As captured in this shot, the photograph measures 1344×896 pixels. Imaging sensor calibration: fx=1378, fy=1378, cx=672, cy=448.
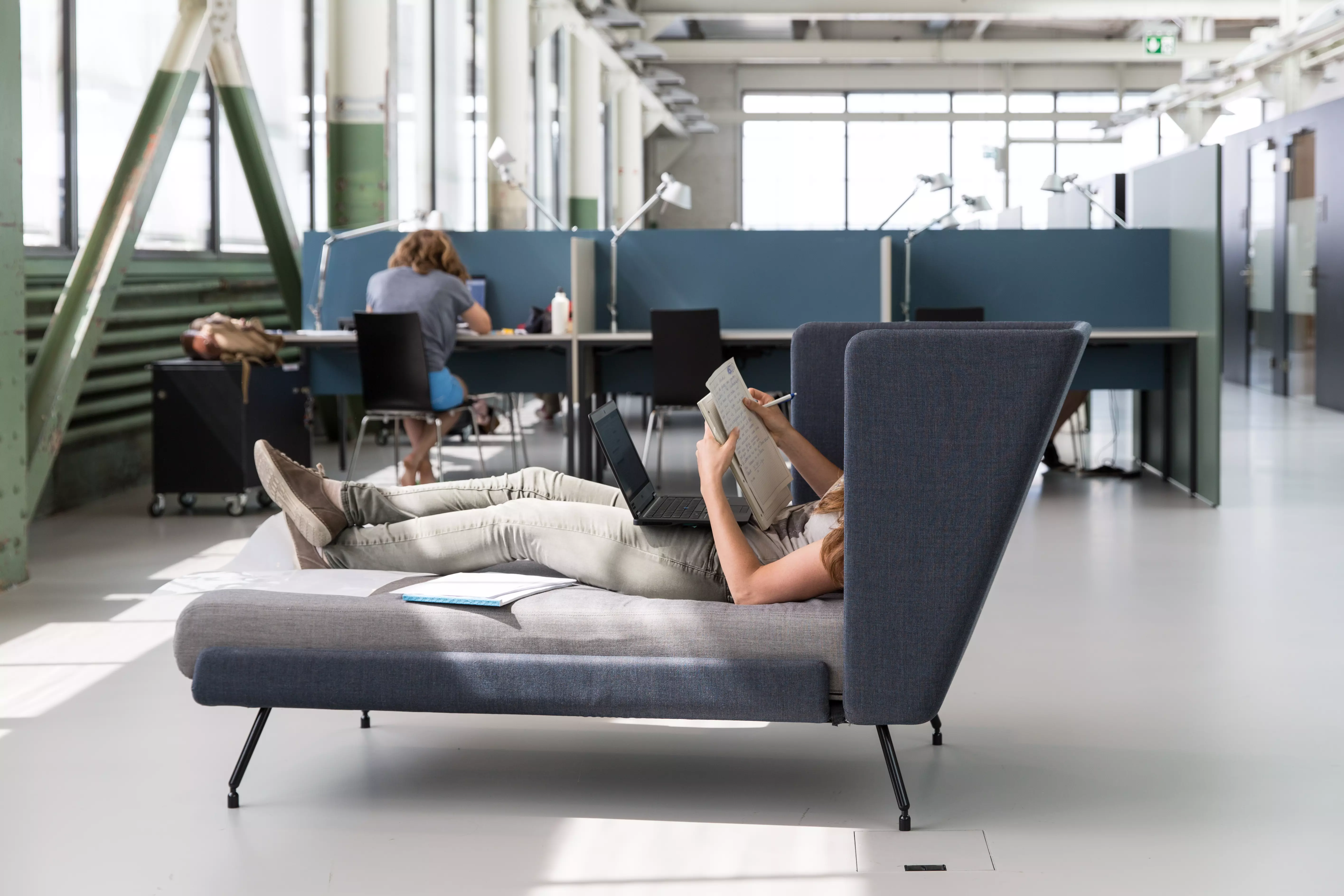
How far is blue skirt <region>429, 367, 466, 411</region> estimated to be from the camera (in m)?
5.51

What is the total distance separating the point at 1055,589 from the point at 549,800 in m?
2.13

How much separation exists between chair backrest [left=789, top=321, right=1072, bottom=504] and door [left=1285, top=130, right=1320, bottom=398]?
310 inches

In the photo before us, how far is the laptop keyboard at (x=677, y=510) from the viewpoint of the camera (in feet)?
8.05

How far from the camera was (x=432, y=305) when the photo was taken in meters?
5.52

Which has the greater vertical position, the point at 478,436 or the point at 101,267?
the point at 101,267

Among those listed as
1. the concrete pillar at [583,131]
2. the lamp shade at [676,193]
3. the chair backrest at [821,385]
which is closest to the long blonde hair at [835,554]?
the chair backrest at [821,385]

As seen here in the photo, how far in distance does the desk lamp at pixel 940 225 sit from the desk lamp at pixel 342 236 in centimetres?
213

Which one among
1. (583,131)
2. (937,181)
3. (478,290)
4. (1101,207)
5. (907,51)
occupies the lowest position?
(478,290)

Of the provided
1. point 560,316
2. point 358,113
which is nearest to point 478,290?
point 560,316

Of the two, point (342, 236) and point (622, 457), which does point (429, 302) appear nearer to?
point (342, 236)

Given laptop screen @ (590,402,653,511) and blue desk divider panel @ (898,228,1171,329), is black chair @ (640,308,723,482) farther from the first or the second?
laptop screen @ (590,402,653,511)

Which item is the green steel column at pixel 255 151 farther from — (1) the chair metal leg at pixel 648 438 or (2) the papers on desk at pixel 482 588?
(2) the papers on desk at pixel 482 588

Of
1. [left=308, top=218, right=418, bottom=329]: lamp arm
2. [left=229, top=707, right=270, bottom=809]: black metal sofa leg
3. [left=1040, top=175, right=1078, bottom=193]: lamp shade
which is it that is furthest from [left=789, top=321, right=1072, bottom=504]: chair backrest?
[left=1040, top=175, right=1078, bottom=193]: lamp shade

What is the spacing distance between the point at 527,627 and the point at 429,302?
11.3 ft
